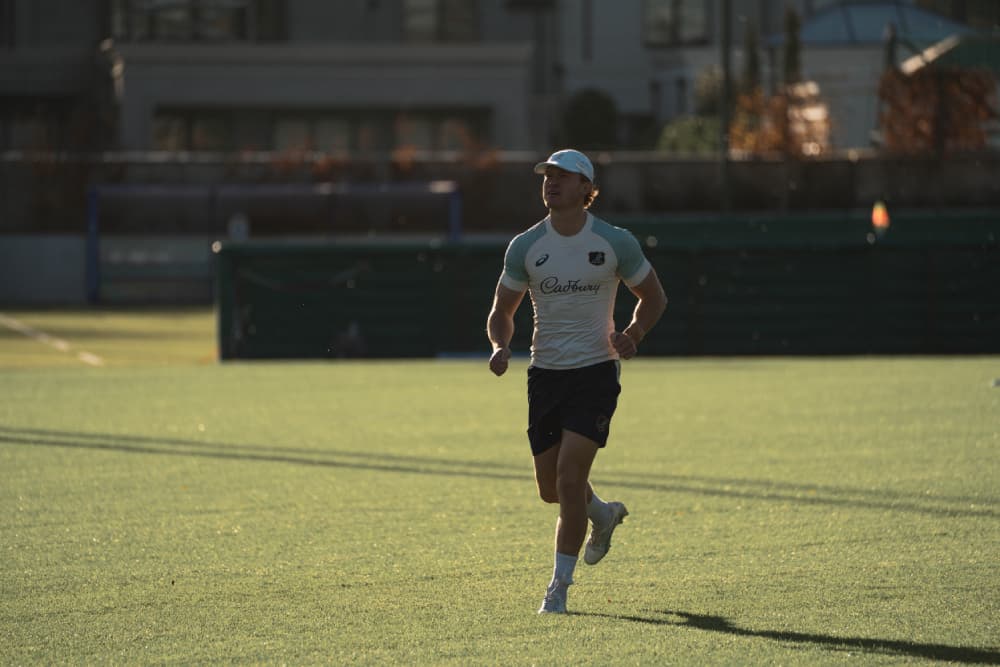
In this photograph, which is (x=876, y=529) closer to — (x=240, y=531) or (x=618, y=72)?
(x=240, y=531)

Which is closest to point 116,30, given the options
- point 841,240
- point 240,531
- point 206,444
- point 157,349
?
point 157,349

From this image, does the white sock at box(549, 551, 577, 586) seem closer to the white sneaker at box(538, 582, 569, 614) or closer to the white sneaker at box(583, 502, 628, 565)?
the white sneaker at box(538, 582, 569, 614)

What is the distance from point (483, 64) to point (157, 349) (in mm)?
Answer: 25356

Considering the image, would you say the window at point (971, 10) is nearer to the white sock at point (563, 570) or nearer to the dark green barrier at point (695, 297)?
the dark green barrier at point (695, 297)

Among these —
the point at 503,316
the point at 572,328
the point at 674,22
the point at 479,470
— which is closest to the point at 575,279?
the point at 572,328

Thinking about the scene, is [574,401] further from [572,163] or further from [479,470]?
[479,470]

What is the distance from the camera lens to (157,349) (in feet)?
92.7

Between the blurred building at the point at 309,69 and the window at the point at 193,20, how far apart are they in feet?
0.13

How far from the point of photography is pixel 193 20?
51.6 meters

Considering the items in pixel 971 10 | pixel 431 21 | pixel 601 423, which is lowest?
pixel 601 423

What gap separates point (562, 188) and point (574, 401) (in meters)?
0.90

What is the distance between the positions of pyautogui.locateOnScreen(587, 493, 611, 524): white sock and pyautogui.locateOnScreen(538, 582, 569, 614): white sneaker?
0.71 metres

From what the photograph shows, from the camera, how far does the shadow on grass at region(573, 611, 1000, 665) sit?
22.1 feet

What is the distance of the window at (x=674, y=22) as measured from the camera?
6216 cm
